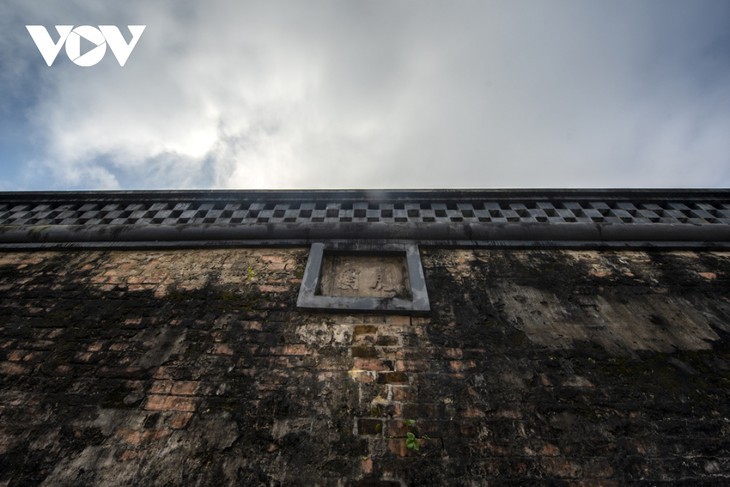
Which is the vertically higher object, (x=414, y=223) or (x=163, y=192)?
(x=163, y=192)

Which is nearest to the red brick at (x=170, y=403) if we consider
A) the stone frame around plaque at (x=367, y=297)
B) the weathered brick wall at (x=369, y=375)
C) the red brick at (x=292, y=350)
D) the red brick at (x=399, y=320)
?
the weathered brick wall at (x=369, y=375)

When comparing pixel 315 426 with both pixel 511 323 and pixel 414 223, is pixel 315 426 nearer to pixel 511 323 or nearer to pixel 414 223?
pixel 511 323

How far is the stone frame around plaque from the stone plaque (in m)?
0.04

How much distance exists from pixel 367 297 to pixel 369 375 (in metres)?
0.75

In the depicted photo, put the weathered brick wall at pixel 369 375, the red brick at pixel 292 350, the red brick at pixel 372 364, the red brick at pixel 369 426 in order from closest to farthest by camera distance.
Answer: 1. the weathered brick wall at pixel 369 375
2. the red brick at pixel 369 426
3. the red brick at pixel 372 364
4. the red brick at pixel 292 350

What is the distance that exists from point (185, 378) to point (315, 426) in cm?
112

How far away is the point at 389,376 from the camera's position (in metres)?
2.43

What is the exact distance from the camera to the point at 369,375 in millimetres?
2428

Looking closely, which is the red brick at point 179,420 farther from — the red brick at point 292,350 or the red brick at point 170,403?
the red brick at point 292,350

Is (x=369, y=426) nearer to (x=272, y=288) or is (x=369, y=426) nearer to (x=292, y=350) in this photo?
(x=292, y=350)

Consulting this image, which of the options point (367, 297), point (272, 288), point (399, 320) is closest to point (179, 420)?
point (272, 288)

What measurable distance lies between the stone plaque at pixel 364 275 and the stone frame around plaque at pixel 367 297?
4 centimetres

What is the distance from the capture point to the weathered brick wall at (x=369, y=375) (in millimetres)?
2018

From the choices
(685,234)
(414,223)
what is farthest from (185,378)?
(685,234)
